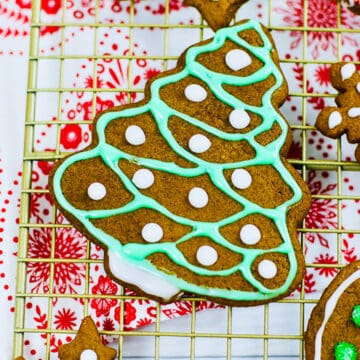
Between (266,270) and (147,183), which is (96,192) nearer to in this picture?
(147,183)

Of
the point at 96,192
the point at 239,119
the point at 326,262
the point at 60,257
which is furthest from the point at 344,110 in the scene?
the point at 60,257

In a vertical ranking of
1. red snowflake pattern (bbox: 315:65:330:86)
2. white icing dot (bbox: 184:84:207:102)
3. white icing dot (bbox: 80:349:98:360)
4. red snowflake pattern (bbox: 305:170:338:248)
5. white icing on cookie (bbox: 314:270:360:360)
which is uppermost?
red snowflake pattern (bbox: 315:65:330:86)

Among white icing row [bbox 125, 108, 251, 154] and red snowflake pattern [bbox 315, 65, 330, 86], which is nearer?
white icing row [bbox 125, 108, 251, 154]

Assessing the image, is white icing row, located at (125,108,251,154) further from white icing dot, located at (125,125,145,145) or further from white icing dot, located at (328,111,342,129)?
white icing dot, located at (328,111,342,129)

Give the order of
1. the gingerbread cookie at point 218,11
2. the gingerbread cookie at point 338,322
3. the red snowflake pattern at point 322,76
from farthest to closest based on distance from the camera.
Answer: the red snowflake pattern at point 322,76 → the gingerbread cookie at point 218,11 → the gingerbread cookie at point 338,322

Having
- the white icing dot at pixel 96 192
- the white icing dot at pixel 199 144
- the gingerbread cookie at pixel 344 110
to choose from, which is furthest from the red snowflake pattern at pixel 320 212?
the white icing dot at pixel 96 192

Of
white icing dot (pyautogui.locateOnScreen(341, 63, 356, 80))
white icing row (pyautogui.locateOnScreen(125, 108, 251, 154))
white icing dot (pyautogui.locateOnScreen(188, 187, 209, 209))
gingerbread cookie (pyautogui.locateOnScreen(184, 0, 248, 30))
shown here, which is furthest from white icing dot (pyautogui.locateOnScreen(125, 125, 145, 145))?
white icing dot (pyautogui.locateOnScreen(341, 63, 356, 80))

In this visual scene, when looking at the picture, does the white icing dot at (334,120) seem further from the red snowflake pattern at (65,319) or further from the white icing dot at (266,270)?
the red snowflake pattern at (65,319)

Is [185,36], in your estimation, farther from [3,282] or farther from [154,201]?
[3,282]
